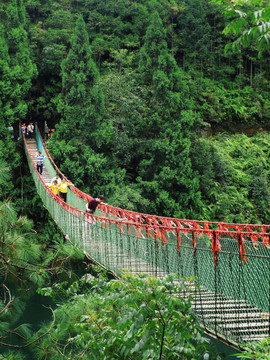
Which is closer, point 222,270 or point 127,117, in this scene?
point 222,270

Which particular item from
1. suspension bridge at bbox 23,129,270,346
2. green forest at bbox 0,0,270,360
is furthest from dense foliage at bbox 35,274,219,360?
green forest at bbox 0,0,270,360

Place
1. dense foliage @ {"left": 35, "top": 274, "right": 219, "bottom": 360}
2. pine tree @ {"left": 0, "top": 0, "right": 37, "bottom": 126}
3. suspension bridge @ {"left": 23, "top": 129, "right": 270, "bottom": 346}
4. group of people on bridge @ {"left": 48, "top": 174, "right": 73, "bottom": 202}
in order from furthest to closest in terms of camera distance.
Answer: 1. pine tree @ {"left": 0, "top": 0, "right": 37, "bottom": 126}
2. group of people on bridge @ {"left": 48, "top": 174, "right": 73, "bottom": 202}
3. suspension bridge @ {"left": 23, "top": 129, "right": 270, "bottom": 346}
4. dense foliage @ {"left": 35, "top": 274, "right": 219, "bottom": 360}

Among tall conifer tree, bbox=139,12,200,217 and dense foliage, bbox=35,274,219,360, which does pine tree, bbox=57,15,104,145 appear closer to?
tall conifer tree, bbox=139,12,200,217

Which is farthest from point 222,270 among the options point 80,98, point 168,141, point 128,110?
point 80,98

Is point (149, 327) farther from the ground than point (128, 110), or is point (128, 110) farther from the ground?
point (149, 327)

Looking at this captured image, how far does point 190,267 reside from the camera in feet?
11.5

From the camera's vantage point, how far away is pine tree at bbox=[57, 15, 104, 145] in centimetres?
1020

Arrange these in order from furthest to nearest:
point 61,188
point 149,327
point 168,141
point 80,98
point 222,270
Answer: point 168,141, point 80,98, point 61,188, point 222,270, point 149,327

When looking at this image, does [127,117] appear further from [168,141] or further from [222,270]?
[222,270]

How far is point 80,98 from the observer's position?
1030 centimetres

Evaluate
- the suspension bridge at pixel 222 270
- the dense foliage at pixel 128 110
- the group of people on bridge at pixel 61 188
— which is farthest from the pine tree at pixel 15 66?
the suspension bridge at pixel 222 270

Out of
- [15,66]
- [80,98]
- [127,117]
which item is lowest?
→ [127,117]

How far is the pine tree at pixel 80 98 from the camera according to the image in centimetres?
1020

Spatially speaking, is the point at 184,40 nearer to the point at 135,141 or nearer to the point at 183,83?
the point at 183,83
